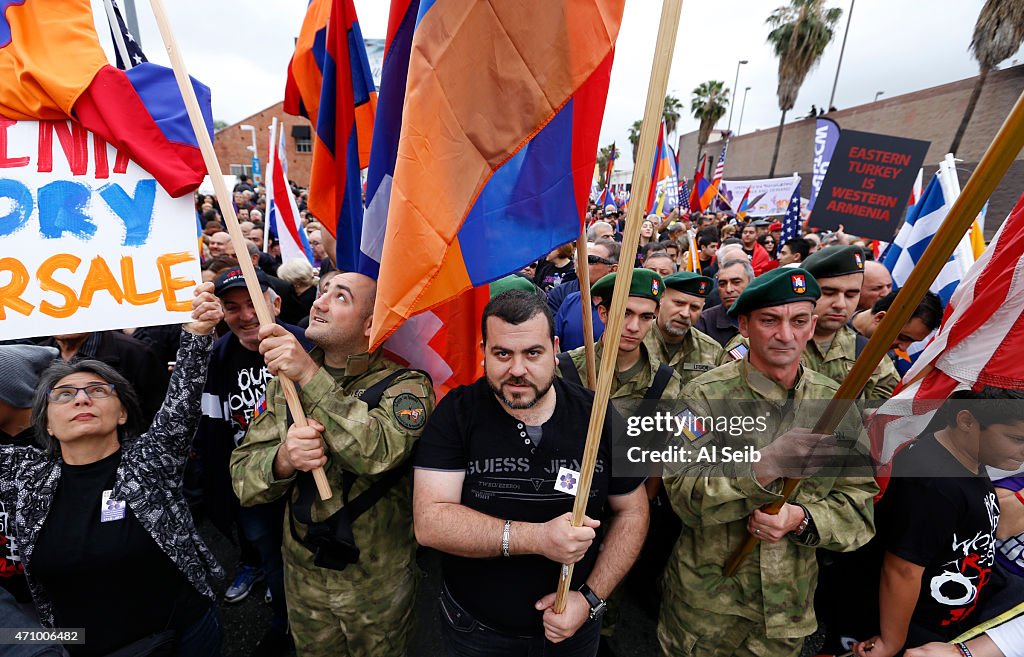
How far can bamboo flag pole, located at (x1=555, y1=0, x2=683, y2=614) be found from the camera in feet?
3.80

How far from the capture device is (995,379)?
1.52 m

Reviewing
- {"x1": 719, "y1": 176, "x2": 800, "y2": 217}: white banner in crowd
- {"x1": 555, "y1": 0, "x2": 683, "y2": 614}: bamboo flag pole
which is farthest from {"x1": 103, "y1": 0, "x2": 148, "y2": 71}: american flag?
{"x1": 719, "y1": 176, "x2": 800, "y2": 217}: white banner in crowd

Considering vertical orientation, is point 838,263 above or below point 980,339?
above

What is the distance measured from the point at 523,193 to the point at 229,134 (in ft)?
144

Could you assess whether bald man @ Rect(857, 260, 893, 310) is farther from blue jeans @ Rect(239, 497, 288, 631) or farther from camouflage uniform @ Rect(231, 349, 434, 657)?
blue jeans @ Rect(239, 497, 288, 631)

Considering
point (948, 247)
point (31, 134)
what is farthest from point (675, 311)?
point (31, 134)

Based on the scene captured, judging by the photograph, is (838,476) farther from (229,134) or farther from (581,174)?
(229,134)

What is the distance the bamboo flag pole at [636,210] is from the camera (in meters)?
1.16

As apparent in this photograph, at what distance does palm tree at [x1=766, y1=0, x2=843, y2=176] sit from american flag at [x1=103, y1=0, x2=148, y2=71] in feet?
102

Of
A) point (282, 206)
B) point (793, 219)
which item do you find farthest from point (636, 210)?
point (793, 219)

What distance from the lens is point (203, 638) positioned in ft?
7.25

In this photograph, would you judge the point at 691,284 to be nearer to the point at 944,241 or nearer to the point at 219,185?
the point at 944,241

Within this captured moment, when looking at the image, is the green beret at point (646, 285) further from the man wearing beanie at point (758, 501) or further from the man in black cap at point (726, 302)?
the man in black cap at point (726, 302)

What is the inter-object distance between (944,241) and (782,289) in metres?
0.85
